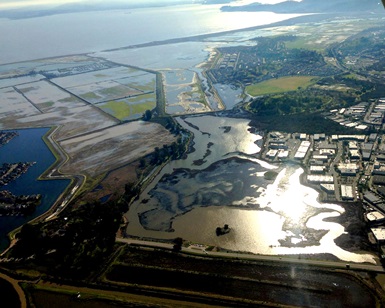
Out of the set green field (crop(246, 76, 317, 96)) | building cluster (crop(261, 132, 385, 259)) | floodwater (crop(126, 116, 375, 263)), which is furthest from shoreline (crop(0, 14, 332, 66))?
building cluster (crop(261, 132, 385, 259))

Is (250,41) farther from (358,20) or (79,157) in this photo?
(79,157)

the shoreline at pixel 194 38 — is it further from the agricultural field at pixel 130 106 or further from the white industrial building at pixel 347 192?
the white industrial building at pixel 347 192

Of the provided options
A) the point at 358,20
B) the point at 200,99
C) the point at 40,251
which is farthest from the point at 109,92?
the point at 358,20

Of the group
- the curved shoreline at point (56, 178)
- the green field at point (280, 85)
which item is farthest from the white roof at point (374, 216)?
the green field at point (280, 85)

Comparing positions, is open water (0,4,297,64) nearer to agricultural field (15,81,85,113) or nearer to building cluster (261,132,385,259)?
agricultural field (15,81,85,113)

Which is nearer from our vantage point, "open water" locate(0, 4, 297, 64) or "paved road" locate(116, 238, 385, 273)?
"paved road" locate(116, 238, 385, 273)

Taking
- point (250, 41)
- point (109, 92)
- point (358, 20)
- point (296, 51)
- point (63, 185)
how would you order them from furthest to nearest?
1. point (358, 20)
2. point (250, 41)
3. point (296, 51)
4. point (109, 92)
5. point (63, 185)
